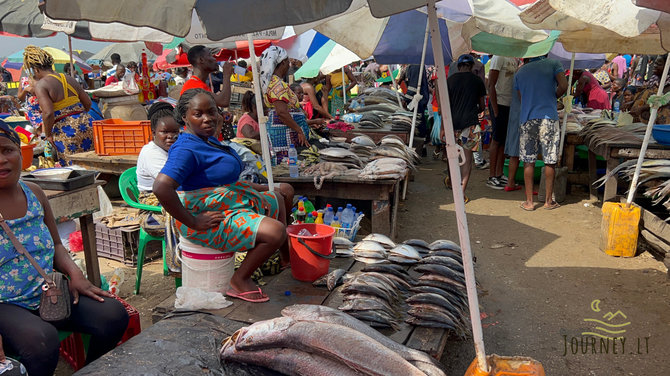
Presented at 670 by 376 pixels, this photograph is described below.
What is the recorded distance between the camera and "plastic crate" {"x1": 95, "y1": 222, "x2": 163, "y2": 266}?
5.48 meters

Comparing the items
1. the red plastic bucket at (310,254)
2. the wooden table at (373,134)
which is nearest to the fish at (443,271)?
the red plastic bucket at (310,254)

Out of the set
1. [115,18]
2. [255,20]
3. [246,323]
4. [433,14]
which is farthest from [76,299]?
[433,14]

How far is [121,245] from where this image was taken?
552 cm

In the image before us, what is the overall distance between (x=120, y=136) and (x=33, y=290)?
4353mm

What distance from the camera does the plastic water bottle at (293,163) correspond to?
5907mm

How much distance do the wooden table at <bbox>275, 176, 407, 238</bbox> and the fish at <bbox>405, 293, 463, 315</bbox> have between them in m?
2.34

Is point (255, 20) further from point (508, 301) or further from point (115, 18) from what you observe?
point (508, 301)

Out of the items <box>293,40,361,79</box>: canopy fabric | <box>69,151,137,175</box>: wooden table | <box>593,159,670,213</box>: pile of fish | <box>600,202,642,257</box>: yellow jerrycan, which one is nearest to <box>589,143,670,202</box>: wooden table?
<box>593,159,670,213</box>: pile of fish

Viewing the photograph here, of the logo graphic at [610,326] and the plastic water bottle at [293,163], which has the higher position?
the plastic water bottle at [293,163]

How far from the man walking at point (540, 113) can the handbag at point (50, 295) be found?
6.54 m

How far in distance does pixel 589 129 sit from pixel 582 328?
482 centimetres

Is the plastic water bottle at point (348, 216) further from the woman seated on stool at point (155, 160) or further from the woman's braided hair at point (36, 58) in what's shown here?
the woman's braided hair at point (36, 58)

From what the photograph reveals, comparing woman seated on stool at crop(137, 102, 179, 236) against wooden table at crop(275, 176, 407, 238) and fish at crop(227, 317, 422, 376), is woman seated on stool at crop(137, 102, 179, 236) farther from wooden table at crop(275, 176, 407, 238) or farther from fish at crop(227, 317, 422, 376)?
fish at crop(227, 317, 422, 376)

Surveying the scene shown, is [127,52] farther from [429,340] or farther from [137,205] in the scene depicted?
[429,340]
